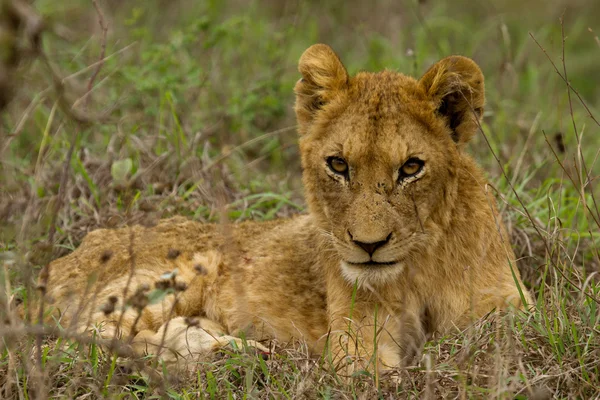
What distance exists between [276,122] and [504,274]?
13.0 ft

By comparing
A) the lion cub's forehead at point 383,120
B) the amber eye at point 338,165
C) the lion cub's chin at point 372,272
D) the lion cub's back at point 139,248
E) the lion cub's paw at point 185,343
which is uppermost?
the lion cub's forehead at point 383,120

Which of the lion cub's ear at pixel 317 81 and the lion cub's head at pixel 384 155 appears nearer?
the lion cub's head at pixel 384 155

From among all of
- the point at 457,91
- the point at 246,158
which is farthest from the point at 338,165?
the point at 246,158

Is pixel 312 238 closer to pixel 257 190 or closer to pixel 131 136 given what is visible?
pixel 257 190

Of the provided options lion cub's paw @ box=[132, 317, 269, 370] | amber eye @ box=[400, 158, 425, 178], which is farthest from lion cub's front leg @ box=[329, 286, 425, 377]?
amber eye @ box=[400, 158, 425, 178]

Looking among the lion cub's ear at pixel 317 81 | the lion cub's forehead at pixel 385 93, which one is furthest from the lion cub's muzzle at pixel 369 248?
the lion cub's ear at pixel 317 81

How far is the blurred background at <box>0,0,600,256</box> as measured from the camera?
6.14 m

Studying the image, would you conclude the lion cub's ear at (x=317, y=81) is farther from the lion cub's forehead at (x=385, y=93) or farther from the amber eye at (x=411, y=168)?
the amber eye at (x=411, y=168)

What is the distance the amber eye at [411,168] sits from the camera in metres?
4.33

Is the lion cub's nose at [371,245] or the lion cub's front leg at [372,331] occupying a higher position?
the lion cub's nose at [371,245]

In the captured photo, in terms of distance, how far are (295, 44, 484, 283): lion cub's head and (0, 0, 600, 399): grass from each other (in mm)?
436

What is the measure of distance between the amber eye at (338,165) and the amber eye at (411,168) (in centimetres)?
28

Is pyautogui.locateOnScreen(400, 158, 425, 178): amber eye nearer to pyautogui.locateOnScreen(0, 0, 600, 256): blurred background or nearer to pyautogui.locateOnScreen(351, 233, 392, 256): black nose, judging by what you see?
pyautogui.locateOnScreen(351, 233, 392, 256): black nose

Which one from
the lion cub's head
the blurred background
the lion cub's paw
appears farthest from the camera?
the blurred background
